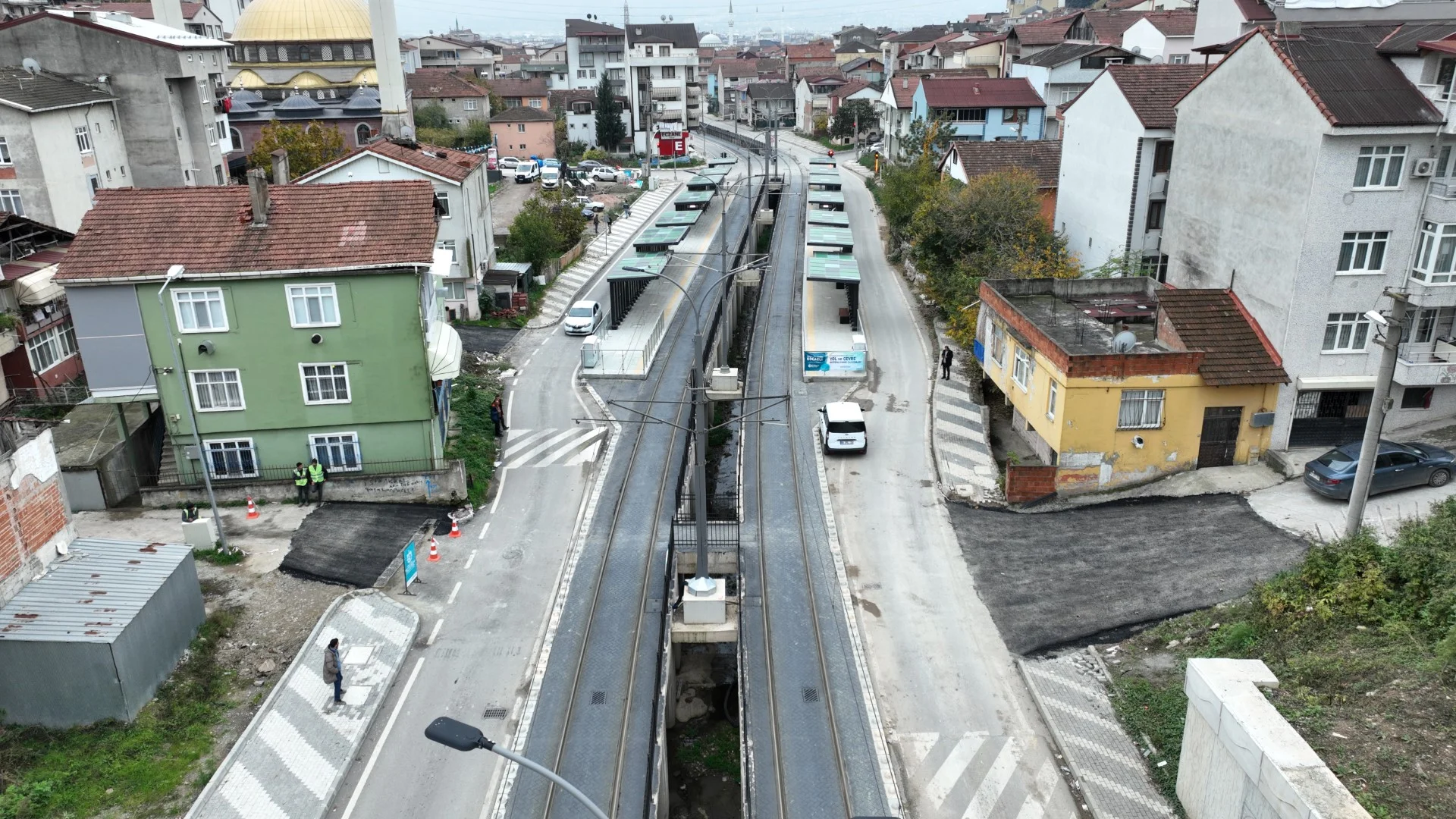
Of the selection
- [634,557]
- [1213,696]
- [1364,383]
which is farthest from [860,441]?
[1213,696]

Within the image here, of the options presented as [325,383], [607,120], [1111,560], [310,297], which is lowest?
[1111,560]

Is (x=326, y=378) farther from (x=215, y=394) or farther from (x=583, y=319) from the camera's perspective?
(x=583, y=319)

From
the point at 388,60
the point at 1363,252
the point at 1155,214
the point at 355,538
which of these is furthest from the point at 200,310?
the point at 388,60

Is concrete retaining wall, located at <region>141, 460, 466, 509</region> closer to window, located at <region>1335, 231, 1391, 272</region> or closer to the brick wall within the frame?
the brick wall

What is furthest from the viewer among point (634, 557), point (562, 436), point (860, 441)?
point (562, 436)

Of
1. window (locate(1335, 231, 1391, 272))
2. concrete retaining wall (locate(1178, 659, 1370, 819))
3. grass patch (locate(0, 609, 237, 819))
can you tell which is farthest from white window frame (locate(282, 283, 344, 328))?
window (locate(1335, 231, 1391, 272))

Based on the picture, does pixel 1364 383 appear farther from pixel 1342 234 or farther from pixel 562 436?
pixel 562 436

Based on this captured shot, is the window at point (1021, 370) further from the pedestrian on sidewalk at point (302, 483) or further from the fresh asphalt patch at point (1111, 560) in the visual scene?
the pedestrian on sidewalk at point (302, 483)
